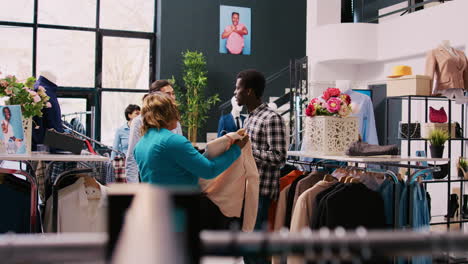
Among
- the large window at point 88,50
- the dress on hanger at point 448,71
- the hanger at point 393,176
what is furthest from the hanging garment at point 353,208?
the large window at point 88,50

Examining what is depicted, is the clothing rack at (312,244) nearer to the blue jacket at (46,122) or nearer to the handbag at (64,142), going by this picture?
the handbag at (64,142)

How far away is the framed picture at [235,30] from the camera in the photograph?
11305mm

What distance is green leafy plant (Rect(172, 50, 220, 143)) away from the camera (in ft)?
33.9

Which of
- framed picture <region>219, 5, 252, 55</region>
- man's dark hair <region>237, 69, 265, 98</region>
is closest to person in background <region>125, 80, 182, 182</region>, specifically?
man's dark hair <region>237, 69, 265, 98</region>

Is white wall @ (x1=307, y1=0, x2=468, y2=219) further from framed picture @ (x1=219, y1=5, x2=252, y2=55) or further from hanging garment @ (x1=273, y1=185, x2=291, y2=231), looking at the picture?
hanging garment @ (x1=273, y1=185, x2=291, y2=231)

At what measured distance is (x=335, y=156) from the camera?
3.41 m

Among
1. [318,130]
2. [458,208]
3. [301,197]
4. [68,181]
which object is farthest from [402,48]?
[68,181]

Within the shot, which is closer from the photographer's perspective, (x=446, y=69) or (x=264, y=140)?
(x=264, y=140)

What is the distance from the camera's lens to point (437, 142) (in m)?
5.55

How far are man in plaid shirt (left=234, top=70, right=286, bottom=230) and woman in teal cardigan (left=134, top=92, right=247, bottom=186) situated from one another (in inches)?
22.0

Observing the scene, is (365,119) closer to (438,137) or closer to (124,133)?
(438,137)

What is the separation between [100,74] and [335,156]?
8315 mm

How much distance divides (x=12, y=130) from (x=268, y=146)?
170 cm

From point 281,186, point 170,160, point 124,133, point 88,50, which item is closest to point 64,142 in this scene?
point 170,160
